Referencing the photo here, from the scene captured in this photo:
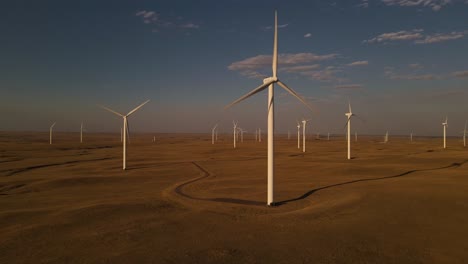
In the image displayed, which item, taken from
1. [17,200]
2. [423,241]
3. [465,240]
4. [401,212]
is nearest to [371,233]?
[423,241]

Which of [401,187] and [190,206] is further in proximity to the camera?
[401,187]

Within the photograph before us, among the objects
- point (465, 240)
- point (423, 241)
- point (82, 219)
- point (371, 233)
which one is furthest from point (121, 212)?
point (465, 240)

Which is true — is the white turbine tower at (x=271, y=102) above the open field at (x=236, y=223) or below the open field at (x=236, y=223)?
above

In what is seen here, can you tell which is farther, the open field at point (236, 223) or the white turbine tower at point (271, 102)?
the white turbine tower at point (271, 102)

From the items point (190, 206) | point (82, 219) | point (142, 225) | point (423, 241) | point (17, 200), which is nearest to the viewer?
point (423, 241)

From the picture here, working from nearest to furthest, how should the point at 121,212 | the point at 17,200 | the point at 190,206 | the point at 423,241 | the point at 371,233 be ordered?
the point at 423,241 → the point at 371,233 → the point at 121,212 → the point at 190,206 → the point at 17,200

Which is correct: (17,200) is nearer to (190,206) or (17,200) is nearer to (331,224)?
(190,206)

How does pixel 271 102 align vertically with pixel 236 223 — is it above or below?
above

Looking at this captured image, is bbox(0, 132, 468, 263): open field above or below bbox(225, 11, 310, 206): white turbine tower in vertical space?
below

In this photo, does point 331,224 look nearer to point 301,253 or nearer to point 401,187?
point 301,253

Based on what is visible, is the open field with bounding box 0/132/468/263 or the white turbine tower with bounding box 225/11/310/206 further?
→ the white turbine tower with bounding box 225/11/310/206
